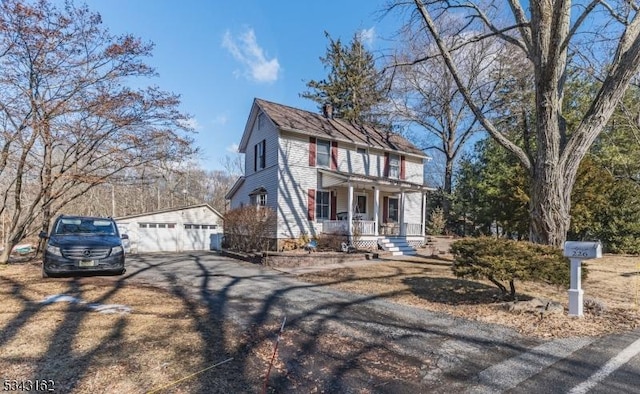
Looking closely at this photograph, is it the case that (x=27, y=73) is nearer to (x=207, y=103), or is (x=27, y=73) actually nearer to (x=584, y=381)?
(x=207, y=103)

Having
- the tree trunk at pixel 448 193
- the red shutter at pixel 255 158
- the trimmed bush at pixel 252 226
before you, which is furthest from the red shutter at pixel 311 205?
the tree trunk at pixel 448 193

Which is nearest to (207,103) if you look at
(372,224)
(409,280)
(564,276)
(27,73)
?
(27,73)

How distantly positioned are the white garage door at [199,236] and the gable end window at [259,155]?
5438 mm

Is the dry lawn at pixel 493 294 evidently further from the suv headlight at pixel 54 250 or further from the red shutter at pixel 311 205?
the suv headlight at pixel 54 250

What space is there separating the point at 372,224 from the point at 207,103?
391 inches

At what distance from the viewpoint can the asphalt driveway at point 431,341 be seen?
3.34 meters

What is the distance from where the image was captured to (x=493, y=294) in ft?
23.7

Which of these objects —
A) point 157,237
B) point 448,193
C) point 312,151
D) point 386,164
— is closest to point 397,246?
point 386,164

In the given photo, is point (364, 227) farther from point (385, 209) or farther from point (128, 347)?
point (128, 347)

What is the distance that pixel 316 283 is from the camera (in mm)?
8875

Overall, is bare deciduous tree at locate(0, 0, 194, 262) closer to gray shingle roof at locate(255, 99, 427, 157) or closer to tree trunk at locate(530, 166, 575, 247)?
gray shingle roof at locate(255, 99, 427, 157)

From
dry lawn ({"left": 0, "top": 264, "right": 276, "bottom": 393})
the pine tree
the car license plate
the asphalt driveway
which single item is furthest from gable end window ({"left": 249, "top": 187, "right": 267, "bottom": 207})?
the pine tree

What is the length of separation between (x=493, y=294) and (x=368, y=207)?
39.1 ft

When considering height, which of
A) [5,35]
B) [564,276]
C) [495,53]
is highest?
[495,53]
